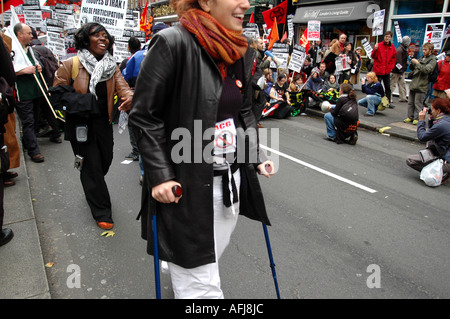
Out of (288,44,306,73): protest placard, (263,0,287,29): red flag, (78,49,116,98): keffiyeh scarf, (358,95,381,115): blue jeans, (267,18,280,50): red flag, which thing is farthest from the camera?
(263,0,287,29): red flag

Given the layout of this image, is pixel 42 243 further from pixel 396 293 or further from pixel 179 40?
pixel 396 293

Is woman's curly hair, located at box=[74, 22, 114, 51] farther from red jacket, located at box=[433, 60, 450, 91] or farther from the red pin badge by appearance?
red jacket, located at box=[433, 60, 450, 91]

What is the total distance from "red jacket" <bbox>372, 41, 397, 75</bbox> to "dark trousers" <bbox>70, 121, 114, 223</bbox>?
989 centimetres

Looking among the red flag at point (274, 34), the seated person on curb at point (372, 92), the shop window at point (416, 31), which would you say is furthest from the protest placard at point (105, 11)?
the shop window at point (416, 31)

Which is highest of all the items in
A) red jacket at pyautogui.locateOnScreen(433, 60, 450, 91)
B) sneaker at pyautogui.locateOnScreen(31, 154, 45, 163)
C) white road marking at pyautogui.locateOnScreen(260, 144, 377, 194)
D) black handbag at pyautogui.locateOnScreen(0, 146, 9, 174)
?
red jacket at pyautogui.locateOnScreen(433, 60, 450, 91)

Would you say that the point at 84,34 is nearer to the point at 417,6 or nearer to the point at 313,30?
the point at 313,30

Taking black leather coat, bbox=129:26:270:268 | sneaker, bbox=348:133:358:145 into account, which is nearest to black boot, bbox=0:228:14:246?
black leather coat, bbox=129:26:270:268

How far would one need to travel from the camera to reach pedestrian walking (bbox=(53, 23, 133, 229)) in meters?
3.75

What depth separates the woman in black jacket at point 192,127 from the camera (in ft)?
5.75

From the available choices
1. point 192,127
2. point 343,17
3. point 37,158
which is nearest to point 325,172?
point 192,127

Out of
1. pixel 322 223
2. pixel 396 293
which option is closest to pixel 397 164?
pixel 322 223

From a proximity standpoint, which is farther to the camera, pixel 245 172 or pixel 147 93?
pixel 245 172
